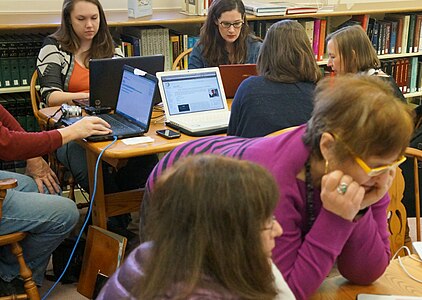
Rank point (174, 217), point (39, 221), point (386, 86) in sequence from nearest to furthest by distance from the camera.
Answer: point (174, 217)
point (386, 86)
point (39, 221)

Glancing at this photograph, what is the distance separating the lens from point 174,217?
0.88 metres

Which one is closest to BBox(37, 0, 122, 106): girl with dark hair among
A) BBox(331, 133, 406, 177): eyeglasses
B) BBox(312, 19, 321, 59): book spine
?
BBox(312, 19, 321, 59): book spine

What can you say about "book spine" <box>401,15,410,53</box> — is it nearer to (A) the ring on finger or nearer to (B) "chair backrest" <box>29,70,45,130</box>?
(B) "chair backrest" <box>29,70,45,130</box>

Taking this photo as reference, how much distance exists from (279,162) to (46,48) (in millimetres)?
2172

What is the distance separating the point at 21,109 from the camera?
132 inches

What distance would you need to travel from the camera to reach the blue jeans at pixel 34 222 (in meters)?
2.15

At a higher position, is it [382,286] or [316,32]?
[316,32]

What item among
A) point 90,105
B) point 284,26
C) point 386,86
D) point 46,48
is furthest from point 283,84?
point 46,48

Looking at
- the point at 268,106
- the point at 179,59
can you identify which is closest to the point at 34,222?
the point at 268,106

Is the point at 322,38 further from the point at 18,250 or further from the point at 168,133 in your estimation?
the point at 18,250

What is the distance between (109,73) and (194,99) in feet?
1.31

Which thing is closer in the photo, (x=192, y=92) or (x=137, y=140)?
(x=137, y=140)

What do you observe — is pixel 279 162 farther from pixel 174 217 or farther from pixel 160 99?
pixel 160 99

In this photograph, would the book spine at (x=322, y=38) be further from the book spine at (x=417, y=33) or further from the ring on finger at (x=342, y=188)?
Result: the ring on finger at (x=342, y=188)
